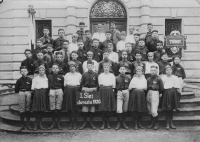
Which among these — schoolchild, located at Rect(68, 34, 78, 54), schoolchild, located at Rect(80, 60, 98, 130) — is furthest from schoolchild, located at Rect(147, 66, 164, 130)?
schoolchild, located at Rect(68, 34, 78, 54)

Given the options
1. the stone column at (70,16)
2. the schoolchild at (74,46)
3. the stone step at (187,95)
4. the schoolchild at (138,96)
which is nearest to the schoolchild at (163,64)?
the schoolchild at (138,96)

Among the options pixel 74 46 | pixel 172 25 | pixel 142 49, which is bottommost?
pixel 142 49

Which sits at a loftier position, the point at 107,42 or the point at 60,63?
the point at 107,42

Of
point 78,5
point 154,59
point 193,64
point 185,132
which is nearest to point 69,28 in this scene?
point 78,5

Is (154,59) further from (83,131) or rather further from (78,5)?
(78,5)

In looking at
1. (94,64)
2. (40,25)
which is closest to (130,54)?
(94,64)

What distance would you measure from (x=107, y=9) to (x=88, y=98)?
717 centimetres

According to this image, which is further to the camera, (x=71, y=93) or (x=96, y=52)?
(x=96, y=52)

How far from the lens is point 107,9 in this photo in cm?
1295

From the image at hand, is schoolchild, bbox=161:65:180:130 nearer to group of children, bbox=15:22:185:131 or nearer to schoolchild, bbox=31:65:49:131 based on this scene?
group of children, bbox=15:22:185:131

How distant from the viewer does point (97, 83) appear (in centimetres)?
720

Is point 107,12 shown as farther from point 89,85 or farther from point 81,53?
point 89,85

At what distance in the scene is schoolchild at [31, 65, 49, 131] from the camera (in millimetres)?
6959

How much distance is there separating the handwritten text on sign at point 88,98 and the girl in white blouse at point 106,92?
144 mm
